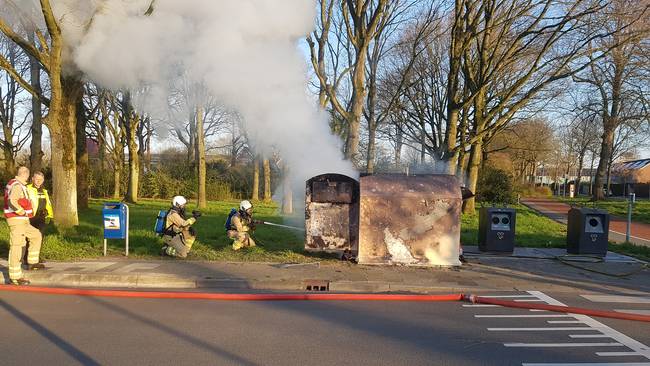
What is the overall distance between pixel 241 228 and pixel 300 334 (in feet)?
16.6

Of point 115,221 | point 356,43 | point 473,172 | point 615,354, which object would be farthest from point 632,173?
point 115,221

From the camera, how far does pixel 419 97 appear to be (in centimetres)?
2748

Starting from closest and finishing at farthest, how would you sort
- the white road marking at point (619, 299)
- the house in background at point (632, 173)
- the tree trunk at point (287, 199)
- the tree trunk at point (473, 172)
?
1. the white road marking at point (619, 299)
2. the tree trunk at point (287, 199)
3. the tree trunk at point (473, 172)
4. the house in background at point (632, 173)

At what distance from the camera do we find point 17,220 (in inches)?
283

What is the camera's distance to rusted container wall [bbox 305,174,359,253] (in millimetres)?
9367

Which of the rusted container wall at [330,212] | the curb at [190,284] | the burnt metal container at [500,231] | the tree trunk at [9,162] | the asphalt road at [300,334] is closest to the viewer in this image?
the asphalt road at [300,334]

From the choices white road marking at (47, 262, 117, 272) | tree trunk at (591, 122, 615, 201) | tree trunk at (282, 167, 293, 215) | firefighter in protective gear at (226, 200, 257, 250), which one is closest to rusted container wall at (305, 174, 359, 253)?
firefighter in protective gear at (226, 200, 257, 250)

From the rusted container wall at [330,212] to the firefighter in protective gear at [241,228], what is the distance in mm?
1466

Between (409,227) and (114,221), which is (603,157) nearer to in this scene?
(409,227)

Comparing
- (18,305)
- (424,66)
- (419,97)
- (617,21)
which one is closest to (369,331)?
(18,305)

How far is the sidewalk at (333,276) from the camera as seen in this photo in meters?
7.41

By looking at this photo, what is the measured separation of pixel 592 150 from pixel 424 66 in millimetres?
32798

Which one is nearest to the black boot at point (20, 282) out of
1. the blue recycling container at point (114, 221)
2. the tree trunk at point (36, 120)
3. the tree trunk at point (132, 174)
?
the blue recycling container at point (114, 221)

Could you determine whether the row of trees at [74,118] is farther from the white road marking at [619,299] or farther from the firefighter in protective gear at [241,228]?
the white road marking at [619,299]
